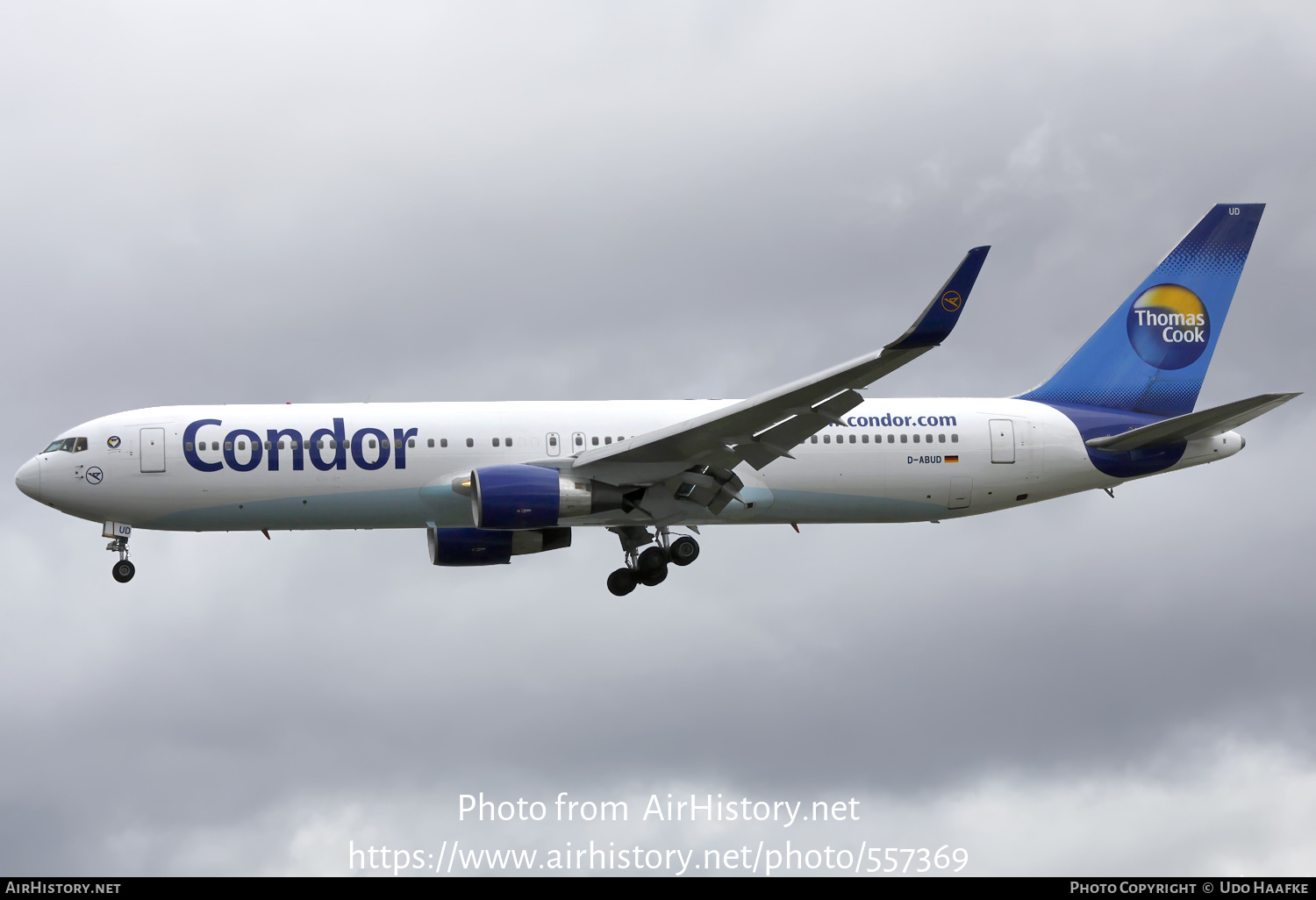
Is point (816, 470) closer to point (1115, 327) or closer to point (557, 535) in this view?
point (557, 535)

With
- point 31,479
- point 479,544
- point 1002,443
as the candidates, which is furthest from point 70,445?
point 1002,443

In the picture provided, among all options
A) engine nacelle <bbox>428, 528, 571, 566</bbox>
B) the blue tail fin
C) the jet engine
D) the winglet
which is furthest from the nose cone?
the blue tail fin

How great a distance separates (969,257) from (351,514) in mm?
15904

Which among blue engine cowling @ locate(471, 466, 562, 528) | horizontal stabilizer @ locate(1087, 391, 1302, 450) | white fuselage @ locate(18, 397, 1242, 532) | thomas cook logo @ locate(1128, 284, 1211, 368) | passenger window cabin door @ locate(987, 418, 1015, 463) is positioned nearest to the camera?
blue engine cowling @ locate(471, 466, 562, 528)

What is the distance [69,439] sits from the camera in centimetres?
3231

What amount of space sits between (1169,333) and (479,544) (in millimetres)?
18845

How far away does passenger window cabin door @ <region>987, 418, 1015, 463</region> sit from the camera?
33438 millimetres

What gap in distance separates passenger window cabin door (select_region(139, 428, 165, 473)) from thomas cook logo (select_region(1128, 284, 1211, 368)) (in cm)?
2434

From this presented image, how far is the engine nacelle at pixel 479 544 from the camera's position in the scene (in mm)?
32597

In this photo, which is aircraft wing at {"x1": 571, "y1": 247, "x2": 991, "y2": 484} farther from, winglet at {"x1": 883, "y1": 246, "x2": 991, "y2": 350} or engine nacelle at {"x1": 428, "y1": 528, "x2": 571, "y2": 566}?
engine nacelle at {"x1": 428, "y1": 528, "x2": 571, "y2": 566}

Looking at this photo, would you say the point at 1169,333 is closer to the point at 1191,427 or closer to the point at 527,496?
the point at 1191,427

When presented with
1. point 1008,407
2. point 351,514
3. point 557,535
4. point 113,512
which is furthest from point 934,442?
point 113,512

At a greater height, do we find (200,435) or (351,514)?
(200,435)

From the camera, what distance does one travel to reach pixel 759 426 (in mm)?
28469
